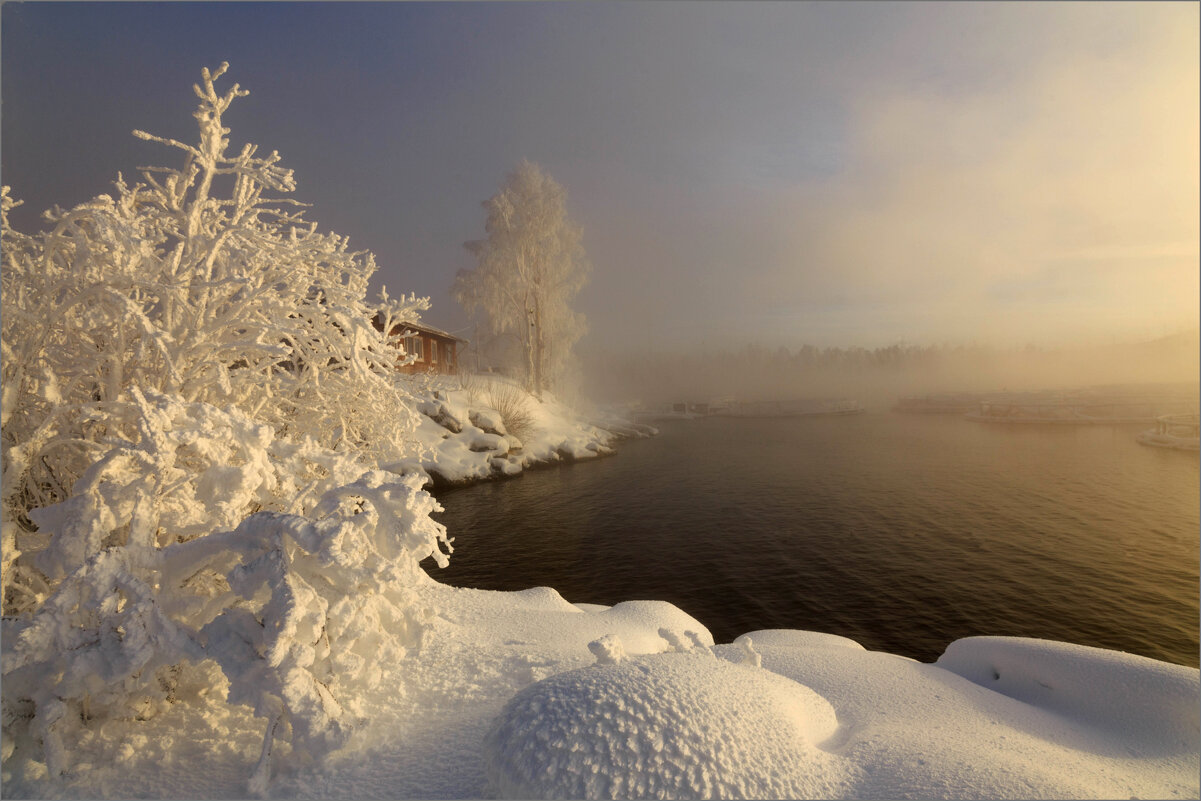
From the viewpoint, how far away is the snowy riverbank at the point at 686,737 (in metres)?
3.07

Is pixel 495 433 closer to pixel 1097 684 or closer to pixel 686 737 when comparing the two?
pixel 1097 684

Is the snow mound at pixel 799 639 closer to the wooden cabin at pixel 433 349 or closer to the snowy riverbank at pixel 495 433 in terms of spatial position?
the snowy riverbank at pixel 495 433

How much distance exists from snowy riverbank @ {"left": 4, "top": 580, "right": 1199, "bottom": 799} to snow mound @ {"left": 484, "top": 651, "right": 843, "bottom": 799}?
10 mm

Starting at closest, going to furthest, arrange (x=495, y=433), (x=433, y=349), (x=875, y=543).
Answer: (x=875, y=543) → (x=495, y=433) → (x=433, y=349)

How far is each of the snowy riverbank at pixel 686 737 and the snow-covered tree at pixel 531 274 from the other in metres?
27.3

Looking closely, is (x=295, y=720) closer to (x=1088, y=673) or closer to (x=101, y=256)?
(x=101, y=256)

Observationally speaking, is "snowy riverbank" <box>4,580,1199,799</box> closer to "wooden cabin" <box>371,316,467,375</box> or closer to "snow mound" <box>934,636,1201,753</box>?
"snow mound" <box>934,636,1201,753</box>

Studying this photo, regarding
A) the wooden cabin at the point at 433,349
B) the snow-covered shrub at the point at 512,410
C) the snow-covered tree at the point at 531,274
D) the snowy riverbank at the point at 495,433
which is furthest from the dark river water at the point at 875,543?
the wooden cabin at the point at 433,349

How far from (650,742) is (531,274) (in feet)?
98.8

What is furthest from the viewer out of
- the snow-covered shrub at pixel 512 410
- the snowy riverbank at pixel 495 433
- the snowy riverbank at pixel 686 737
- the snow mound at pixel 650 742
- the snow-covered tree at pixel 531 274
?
the snow-covered tree at pixel 531 274

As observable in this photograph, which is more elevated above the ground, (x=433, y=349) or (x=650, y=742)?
(x=433, y=349)

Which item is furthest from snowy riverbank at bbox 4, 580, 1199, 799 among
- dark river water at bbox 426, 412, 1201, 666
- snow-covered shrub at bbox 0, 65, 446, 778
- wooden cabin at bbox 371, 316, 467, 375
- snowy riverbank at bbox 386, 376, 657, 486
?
wooden cabin at bbox 371, 316, 467, 375

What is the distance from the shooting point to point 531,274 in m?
31.3

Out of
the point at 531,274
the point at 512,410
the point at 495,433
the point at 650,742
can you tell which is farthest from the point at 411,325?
the point at 650,742
